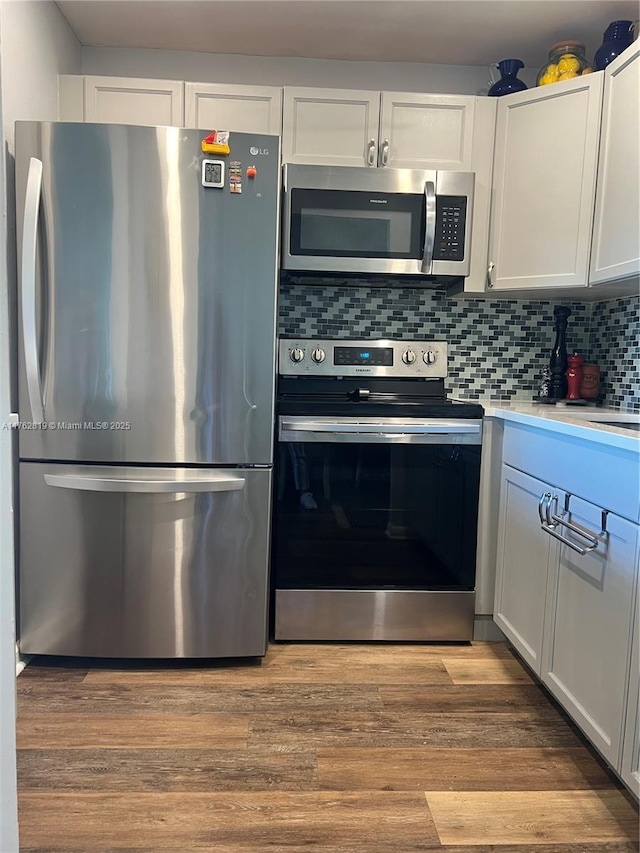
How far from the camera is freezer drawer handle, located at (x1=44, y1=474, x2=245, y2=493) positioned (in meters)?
1.95

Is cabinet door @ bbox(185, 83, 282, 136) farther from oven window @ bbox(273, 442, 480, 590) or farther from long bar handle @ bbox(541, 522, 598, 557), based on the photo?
long bar handle @ bbox(541, 522, 598, 557)

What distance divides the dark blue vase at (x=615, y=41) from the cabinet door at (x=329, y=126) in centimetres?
80

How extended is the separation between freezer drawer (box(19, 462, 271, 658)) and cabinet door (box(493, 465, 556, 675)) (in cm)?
84

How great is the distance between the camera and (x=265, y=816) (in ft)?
4.60

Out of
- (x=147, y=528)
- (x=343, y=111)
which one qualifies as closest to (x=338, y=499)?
(x=147, y=528)

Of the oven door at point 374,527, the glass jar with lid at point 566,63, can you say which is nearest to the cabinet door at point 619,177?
the glass jar with lid at point 566,63

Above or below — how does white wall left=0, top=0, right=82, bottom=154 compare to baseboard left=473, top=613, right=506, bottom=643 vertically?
above

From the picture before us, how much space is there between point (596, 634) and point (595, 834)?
1.42 feet

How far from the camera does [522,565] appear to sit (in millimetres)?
2029

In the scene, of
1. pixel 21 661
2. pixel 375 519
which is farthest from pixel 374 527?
pixel 21 661

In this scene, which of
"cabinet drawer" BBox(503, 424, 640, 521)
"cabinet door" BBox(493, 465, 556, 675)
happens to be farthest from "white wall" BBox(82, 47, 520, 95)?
"cabinet door" BBox(493, 465, 556, 675)

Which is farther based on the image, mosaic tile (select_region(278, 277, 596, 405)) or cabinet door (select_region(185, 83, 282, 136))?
mosaic tile (select_region(278, 277, 596, 405))

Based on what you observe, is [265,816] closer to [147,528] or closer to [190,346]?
[147,528]

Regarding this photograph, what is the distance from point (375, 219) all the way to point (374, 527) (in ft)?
3.77
